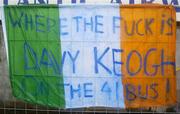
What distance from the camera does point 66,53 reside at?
170 inches

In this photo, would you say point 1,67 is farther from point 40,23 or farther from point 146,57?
point 146,57

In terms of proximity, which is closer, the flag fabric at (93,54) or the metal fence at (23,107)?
the flag fabric at (93,54)

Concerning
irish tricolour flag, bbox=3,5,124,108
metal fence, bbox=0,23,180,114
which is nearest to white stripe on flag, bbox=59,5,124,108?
irish tricolour flag, bbox=3,5,124,108

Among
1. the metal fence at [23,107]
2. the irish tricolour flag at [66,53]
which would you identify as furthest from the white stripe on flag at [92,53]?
the metal fence at [23,107]

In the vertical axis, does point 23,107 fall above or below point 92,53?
below

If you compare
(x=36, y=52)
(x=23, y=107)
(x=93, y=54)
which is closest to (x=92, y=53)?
(x=93, y=54)

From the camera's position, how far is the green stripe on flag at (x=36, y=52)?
4.33m

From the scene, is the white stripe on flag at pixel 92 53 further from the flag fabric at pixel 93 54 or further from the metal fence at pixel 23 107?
the metal fence at pixel 23 107

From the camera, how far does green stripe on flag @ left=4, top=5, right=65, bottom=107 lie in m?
4.33

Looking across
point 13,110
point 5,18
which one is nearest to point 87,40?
point 5,18

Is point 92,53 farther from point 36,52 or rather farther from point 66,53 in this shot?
point 36,52

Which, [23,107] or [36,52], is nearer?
[36,52]

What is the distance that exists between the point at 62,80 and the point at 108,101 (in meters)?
0.51

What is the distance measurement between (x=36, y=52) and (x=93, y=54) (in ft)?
1.88
